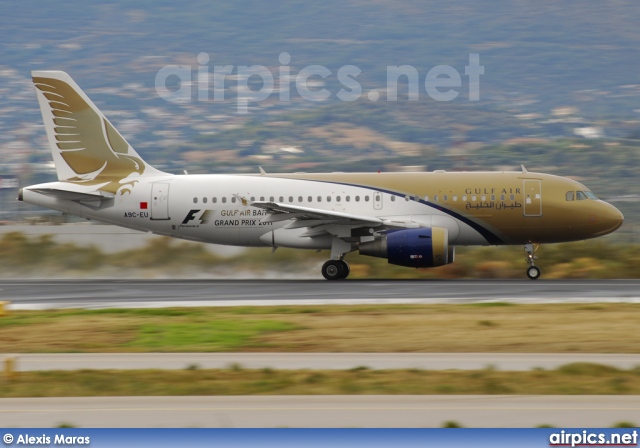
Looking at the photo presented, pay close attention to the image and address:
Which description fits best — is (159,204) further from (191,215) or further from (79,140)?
(79,140)

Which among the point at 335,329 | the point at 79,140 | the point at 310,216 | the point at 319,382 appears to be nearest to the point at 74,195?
the point at 79,140

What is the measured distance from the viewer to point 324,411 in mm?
12094

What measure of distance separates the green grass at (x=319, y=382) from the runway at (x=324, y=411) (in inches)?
17.3

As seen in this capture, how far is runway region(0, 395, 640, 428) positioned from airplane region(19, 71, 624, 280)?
18541mm

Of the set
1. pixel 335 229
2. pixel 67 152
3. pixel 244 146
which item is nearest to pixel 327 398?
pixel 335 229

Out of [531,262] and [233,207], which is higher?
[233,207]

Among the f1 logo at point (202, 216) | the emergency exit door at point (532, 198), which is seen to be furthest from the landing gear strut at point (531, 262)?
the f1 logo at point (202, 216)

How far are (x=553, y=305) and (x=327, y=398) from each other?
474 inches

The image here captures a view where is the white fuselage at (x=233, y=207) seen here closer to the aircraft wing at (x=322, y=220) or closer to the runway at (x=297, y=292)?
the aircraft wing at (x=322, y=220)

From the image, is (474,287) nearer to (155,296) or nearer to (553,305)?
(553,305)

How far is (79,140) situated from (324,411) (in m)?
24.8

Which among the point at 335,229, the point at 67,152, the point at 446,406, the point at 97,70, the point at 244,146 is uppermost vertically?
the point at 97,70

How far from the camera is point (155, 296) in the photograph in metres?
28.1

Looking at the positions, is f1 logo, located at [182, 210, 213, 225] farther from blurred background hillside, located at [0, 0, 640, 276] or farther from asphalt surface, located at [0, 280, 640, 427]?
blurred background hillside, located at [0, 0, 640, 276]
